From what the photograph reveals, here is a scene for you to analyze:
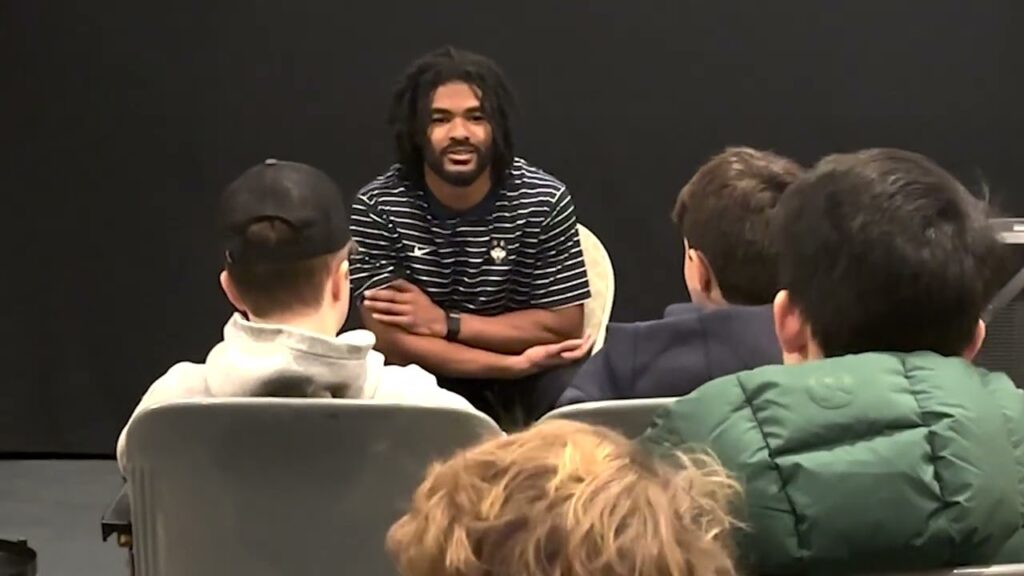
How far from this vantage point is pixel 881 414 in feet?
3.80

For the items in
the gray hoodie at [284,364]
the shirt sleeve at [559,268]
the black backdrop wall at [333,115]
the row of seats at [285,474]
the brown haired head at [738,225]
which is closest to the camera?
the row of seats at [285,474]

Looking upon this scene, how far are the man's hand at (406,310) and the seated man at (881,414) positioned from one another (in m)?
1.29

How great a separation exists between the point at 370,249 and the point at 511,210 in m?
0.29

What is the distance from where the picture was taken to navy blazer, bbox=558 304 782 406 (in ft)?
5.79

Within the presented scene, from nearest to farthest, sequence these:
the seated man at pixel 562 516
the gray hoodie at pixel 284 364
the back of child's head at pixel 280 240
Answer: the seated man at pixel 562 516 → the gray hoodie at pixel 284 364 → the back of child's head at pixel 280 240

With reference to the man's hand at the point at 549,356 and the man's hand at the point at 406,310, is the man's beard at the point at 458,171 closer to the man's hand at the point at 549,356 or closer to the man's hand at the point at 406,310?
the man's hand at the point at 406,310

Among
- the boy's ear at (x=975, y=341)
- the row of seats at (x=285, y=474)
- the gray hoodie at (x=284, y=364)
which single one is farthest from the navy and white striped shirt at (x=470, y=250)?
the boy's ear at (x=975, y=341)

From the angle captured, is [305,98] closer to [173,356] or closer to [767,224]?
[173,356]

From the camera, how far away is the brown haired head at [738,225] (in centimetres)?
193

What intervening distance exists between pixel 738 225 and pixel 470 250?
0.79 m

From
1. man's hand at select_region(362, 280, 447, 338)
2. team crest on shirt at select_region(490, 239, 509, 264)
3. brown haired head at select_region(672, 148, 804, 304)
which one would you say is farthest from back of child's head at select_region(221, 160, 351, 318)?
team crest on shirt at select_region(490, 239, 509, 264)

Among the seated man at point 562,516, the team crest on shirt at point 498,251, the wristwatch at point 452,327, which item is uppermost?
the seated man at point 562,516

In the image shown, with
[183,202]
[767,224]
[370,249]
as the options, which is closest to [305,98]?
[183,202]

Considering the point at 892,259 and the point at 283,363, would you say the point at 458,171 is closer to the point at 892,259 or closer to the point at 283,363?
the point at 283,363
